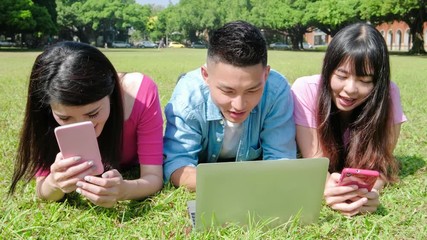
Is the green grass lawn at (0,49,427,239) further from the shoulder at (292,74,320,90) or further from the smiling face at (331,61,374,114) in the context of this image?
the shoulder at (292,74,320,90)

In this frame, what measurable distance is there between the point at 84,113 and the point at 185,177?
31.6 inches

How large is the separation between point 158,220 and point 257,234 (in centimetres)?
52

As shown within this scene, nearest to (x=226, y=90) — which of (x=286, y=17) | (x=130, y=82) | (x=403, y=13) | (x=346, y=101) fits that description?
(x=130, y=82)

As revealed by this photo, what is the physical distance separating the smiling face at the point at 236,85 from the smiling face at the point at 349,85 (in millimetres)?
544

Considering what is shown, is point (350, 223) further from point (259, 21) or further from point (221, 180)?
point (259, 21)

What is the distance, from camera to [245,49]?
7.50ft

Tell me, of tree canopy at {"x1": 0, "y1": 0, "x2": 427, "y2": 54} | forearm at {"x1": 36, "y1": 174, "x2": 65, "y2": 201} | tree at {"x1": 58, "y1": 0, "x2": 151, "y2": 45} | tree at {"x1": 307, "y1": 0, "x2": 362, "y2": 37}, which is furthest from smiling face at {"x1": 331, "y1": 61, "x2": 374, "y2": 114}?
tree at {"x1": 58, "y1": 0, "x2": 151, "y2": 45}

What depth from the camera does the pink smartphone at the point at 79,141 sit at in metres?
1.97

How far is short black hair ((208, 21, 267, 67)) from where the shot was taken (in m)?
2.27

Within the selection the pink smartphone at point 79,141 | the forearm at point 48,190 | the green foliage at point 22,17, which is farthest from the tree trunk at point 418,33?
the pink smartphone at point 79,141

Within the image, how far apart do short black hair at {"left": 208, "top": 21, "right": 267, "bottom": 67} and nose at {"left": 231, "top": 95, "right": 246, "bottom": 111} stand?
16 centimetres

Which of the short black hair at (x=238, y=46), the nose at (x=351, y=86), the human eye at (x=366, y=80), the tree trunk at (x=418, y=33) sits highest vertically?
the short black hair at (x=238, y=46)

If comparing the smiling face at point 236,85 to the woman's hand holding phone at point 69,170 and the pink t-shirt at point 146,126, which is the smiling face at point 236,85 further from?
the woman's hand holding phone at point 69,170

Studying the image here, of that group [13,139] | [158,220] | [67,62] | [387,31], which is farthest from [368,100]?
[387,31]
